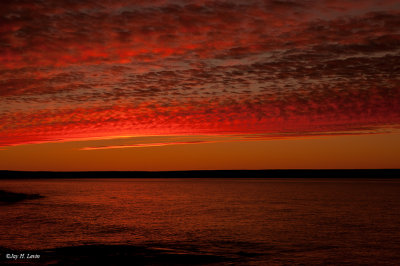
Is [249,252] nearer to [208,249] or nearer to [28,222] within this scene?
[208,249]

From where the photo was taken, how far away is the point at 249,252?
83.7ft

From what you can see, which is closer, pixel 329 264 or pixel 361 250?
pixel 329 264

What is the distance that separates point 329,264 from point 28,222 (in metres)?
27.1

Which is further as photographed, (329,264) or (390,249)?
(390,249)

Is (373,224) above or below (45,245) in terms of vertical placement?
below

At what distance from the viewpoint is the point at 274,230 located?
113 ft

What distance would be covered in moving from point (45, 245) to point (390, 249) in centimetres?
2104

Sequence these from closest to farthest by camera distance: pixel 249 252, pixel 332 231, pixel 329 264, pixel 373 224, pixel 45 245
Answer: pixel 329 264
pixel 249 252
pixel 45 245
pixel 332 231
pixel 373 224

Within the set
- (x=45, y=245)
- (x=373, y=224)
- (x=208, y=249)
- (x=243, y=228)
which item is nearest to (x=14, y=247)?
(x=45, y=245)

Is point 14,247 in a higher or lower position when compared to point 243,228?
higher

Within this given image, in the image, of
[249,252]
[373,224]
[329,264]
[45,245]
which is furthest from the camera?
[373,224]

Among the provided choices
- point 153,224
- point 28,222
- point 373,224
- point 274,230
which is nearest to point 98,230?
point 153,224

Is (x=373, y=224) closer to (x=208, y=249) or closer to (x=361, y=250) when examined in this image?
(x=361, y=250)

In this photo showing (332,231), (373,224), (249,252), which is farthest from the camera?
(373,224)
